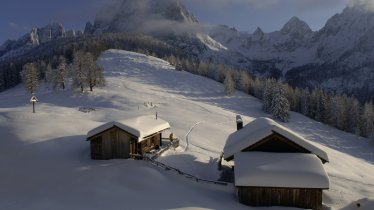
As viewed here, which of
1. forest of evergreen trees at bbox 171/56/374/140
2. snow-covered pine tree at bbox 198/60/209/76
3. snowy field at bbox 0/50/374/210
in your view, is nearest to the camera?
snowy field at bbox 0/50/374/210

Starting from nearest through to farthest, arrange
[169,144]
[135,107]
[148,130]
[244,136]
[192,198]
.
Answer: [192,198] → [244,136] → [148,130] → [169,144] → [135,107]

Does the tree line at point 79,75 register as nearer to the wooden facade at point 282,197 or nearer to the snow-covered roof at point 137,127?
the snow-covered roof at point 137,127

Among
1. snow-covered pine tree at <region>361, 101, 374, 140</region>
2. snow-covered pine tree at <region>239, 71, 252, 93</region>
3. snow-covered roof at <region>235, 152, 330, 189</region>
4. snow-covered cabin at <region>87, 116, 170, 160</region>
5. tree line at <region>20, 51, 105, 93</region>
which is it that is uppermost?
tree line at <region>20, 51, 105, 93</region>

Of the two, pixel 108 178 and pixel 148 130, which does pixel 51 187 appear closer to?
pixel 108 178

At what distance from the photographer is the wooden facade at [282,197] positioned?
2861 cm

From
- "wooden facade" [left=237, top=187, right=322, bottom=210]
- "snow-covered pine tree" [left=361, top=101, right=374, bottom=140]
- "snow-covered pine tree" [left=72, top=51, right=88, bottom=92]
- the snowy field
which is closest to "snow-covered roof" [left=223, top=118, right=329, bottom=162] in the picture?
the snowy field

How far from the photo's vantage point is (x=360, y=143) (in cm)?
9381

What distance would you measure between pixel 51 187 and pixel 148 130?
10023 millimetres

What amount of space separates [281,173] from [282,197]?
1.63 meters

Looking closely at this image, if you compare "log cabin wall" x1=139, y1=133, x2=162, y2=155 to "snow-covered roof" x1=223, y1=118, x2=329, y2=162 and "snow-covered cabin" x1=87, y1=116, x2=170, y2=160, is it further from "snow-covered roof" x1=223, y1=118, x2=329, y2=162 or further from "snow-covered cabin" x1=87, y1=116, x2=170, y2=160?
"snow-covered roof" x1=223, y1=118, x2=329, y2=162

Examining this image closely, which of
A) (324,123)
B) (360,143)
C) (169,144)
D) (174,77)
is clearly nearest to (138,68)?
(174,77)

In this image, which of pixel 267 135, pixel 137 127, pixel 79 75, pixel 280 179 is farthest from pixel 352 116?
pixel 280 179

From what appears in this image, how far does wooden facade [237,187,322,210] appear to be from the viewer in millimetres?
28609

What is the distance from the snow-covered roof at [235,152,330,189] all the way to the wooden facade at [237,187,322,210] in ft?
1.61
